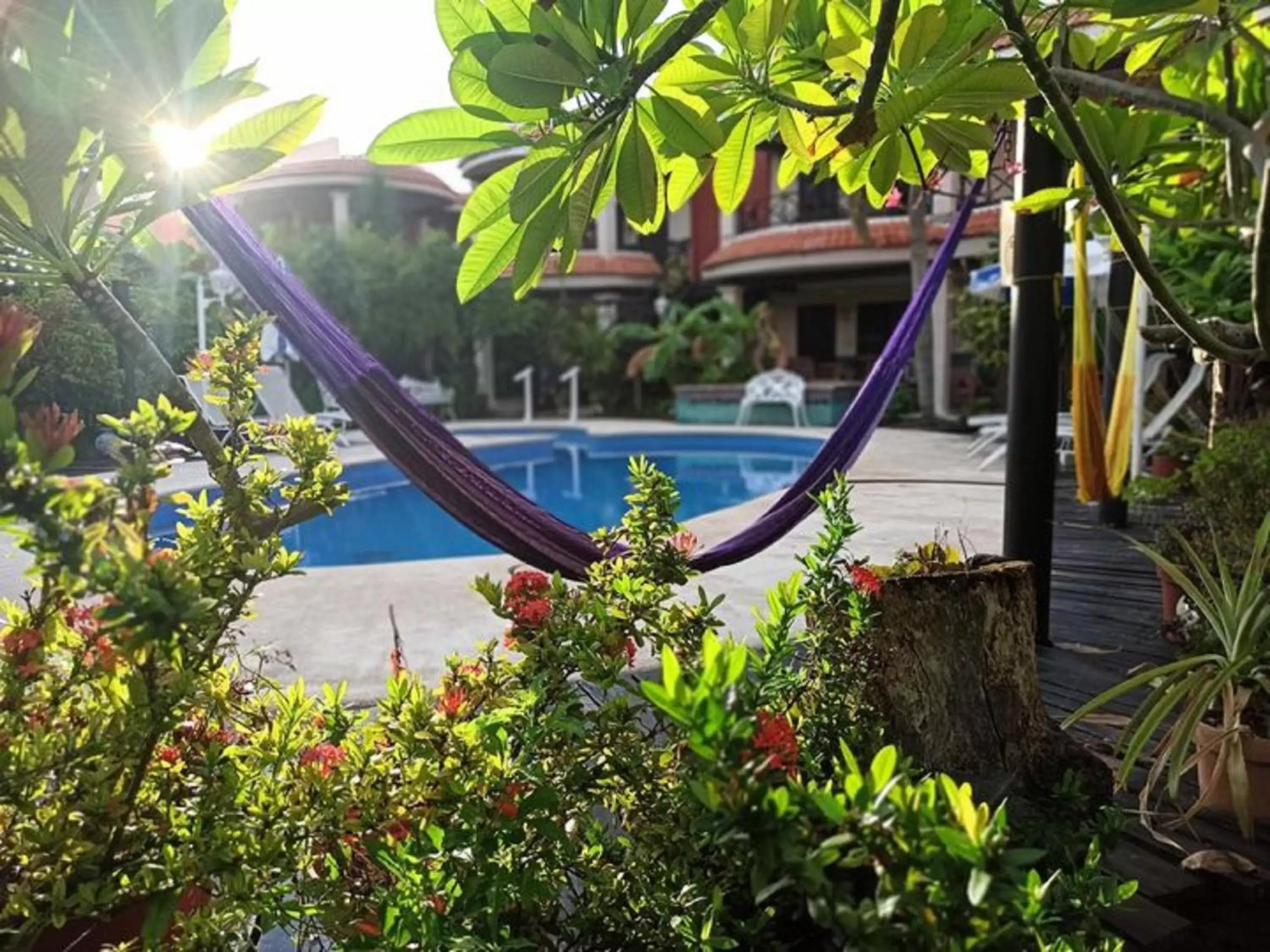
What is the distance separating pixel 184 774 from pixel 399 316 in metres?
13.0

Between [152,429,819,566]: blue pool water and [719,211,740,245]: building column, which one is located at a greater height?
[719,211,740,245]: building column

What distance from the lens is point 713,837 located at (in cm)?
66

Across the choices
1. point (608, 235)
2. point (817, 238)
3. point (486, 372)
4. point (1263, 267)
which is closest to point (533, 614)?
point (1263, 267)

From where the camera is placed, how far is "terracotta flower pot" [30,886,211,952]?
944 mm

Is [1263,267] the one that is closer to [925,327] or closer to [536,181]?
[536,181]

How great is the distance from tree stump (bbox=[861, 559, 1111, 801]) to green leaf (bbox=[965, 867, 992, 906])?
→ 894mm

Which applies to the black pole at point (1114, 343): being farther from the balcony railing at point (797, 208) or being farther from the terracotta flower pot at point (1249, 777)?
the balcony railing at point (797, 208)

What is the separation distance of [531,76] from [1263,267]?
895 millimetres

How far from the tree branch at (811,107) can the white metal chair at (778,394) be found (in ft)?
36.2

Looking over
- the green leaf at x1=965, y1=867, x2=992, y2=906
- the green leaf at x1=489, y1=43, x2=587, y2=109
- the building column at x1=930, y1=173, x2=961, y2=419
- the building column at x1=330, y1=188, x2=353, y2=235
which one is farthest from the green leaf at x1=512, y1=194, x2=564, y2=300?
the building column at x1=330, y1=188, x2=353, y2=235

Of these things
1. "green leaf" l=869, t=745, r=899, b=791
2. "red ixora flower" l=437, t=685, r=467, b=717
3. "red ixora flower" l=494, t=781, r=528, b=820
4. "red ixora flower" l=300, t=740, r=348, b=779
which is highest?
"green leaf" l=869, t=745, r=899, b=791

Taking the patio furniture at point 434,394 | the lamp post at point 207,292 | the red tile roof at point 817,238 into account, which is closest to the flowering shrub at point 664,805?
the lamp post at point 207,292

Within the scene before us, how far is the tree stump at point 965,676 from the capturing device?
1.50 metres

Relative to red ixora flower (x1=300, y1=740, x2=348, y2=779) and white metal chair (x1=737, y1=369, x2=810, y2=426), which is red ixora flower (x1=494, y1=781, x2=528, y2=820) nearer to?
red ixora flower (x1=300, y1=740, x2=348, y2=779)
